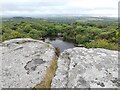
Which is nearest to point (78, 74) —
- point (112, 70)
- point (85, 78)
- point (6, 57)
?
point (85, 78)

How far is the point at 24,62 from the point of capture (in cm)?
515

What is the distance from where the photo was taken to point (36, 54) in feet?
18.0

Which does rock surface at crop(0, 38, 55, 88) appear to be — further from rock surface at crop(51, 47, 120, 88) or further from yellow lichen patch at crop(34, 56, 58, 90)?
rock surface at crop(51, 47, 120, 88)

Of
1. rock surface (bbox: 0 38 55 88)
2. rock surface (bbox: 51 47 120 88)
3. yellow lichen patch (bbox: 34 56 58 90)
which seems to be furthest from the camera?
rock surface (bbox: 0 38 55 88)

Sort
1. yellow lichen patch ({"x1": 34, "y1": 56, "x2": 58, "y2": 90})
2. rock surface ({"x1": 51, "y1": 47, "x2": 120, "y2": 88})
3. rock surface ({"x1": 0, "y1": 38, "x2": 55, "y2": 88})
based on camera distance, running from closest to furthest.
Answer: rock surface ({"x1": 51, "y1": 47, "x2": 120, "y2": 88})
yellow lichen patch ({"x1": 34, "y1": 56, "x2": 58, "y2": 90})
rock surface ({"x1": 0, "y1": 38, "x2": 55, "y2": 88})

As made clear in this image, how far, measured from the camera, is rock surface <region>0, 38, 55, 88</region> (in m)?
4.49

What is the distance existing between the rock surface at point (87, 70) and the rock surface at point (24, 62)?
487 mm

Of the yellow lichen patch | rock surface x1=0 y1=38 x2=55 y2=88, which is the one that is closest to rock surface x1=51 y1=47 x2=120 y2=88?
the yellow lichen patch

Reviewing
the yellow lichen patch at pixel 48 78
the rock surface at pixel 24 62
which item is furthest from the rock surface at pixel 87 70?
the rock surface at pixel 24 62

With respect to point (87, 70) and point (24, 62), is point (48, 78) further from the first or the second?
point (24, 62)

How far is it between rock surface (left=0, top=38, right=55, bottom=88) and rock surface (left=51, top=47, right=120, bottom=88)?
49 cm

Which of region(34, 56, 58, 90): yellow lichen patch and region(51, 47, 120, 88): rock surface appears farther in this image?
region(34, 56, 58, 90): yellow lichen patch

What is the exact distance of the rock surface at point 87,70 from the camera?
3.93 metres

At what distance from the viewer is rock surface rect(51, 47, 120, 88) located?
393 cm
